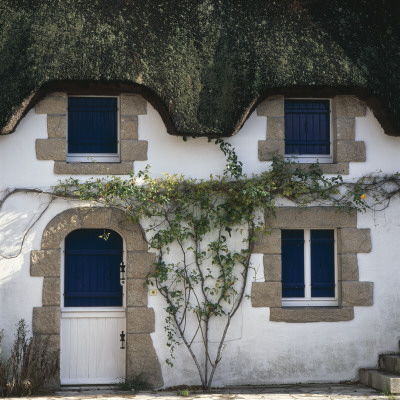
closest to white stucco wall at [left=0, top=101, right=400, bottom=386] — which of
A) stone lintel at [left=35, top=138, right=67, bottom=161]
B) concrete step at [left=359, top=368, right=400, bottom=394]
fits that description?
stone lintel at [left=35, top=138, right=67, bottom=161]

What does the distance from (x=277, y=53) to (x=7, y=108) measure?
3.18 m

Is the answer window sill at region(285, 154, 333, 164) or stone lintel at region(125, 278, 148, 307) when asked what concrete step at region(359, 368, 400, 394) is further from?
stone lintel at region(125, 278, 148, 307)

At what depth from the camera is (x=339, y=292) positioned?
A: 9.03 metres

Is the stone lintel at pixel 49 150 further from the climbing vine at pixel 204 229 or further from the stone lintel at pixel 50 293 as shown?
the stone lintel at pixel 50 293

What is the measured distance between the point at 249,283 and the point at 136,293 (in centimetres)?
134

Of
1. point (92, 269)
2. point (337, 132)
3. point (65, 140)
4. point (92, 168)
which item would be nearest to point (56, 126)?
point (65, 140)


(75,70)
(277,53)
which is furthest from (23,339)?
(277,53)

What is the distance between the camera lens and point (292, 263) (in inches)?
356

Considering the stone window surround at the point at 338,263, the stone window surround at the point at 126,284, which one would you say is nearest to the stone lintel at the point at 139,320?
the stone window surround at the point at 126,284

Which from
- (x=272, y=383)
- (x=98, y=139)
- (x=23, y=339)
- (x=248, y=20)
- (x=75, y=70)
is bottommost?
(x=272, y=383)

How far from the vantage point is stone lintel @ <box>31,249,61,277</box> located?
28.0ft

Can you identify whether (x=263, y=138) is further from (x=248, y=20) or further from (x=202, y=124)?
(x=248, y=20)

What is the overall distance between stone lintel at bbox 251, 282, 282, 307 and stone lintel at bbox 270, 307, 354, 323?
0.09 metres

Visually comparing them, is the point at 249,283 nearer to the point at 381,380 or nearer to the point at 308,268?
the point at 308,268
